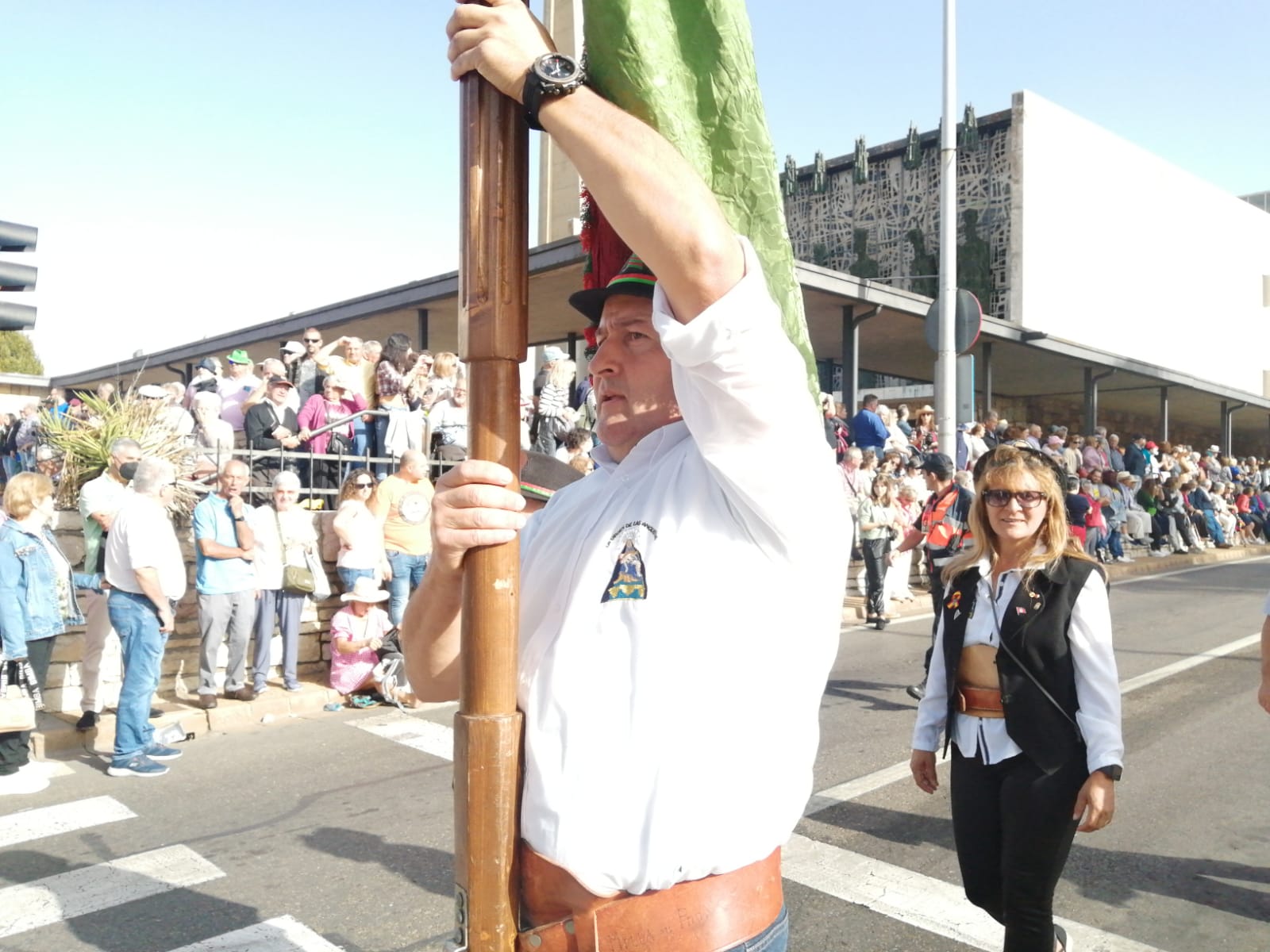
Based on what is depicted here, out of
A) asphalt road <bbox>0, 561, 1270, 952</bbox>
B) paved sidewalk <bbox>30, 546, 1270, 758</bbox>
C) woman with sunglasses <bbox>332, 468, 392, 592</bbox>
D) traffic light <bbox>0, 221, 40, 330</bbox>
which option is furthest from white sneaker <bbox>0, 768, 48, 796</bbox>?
woman with sunglasses <bbox>332, 468, 392, 592</bbox>

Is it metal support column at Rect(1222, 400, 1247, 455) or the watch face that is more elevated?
metal support column at Rect(1222, 400, 1247, 455)

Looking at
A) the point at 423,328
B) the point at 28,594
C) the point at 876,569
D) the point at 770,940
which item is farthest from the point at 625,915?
the point at 423,328

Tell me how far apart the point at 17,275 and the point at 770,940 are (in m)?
5.28

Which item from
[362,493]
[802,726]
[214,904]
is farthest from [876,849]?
[362,493]

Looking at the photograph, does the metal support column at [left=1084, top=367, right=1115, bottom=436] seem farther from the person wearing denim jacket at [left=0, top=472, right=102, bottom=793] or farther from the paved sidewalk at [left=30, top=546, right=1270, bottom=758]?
the person wearing denim jacket at [left=0, top=472, right=102, bottom=793]

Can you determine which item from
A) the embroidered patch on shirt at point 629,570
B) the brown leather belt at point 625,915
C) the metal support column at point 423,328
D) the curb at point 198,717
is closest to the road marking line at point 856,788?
the brown leather belt at point 625,915

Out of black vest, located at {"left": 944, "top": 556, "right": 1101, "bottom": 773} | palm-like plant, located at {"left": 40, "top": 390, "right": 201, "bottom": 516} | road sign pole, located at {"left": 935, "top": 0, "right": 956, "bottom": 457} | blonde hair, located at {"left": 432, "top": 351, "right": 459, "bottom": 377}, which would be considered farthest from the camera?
road sign pole, located at {"left": 935, "top": 0, "right": 956, "bottom": 457}

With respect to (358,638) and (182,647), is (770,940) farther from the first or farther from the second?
(182,647)

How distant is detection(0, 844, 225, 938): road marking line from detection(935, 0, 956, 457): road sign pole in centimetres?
1048

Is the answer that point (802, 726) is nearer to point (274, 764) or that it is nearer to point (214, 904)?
point (214, 904)

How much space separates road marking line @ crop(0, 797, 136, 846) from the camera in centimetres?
518

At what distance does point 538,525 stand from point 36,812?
16.9 ft

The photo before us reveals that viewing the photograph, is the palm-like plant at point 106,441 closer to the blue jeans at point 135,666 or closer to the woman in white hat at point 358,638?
the woman in white hat at point 358,638

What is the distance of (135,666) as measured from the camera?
252 inches
